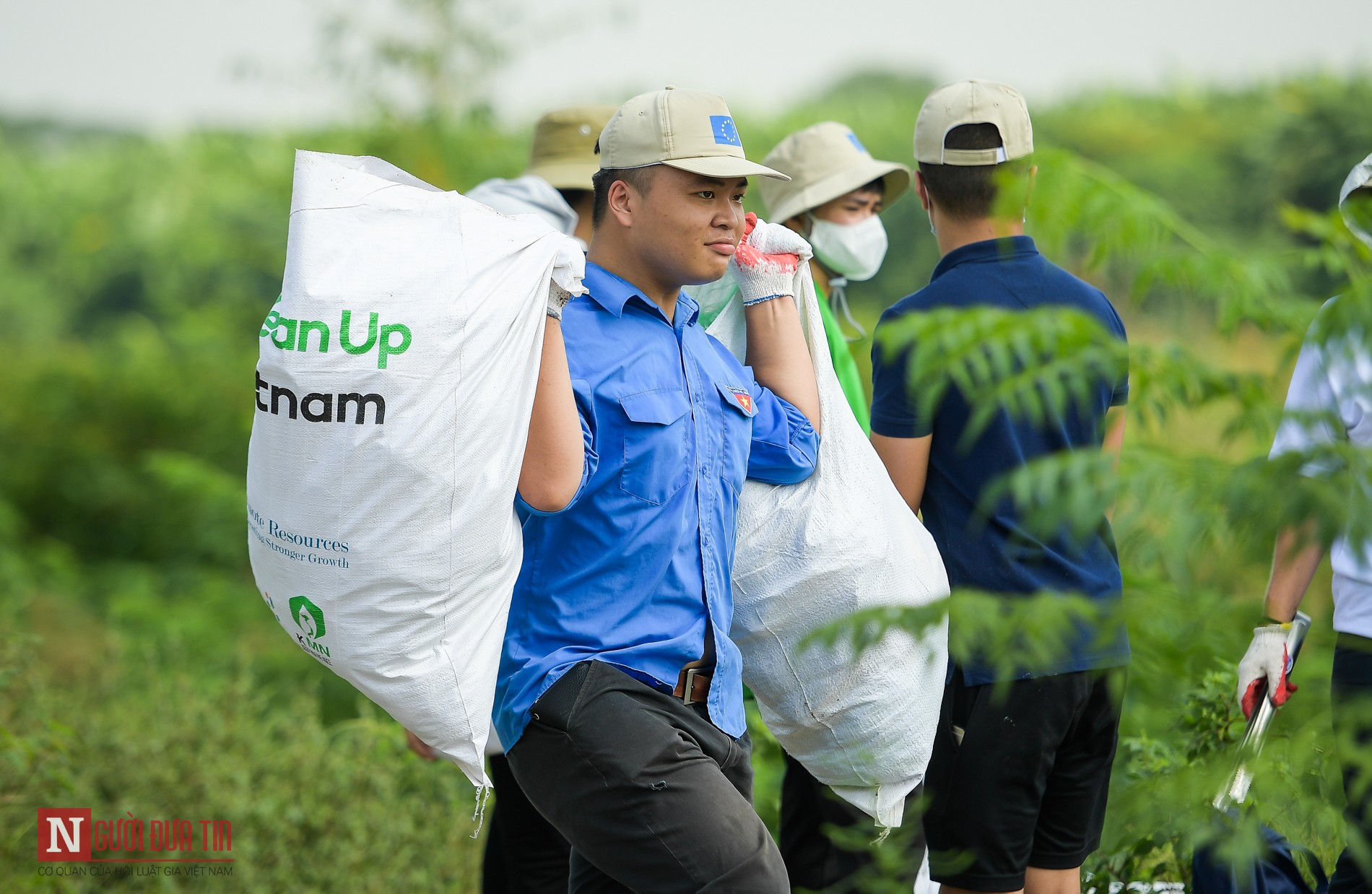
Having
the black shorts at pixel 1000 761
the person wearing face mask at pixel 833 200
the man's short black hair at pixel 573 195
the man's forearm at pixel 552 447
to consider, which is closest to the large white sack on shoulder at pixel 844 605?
the black shorts at pixel 1000 761

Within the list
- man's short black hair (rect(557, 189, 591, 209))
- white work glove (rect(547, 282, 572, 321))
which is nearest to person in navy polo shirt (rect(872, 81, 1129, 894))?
white work glove (rect(547, 282, 572, 321))

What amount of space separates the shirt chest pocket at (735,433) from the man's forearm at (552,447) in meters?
0.33

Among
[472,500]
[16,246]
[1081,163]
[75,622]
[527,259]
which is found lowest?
[75,622]

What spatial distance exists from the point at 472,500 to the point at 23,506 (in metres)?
10.5

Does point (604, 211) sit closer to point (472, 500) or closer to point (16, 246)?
point (472, 500)

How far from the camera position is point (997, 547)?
8.74 ft

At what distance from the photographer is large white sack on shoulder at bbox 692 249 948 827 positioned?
8.51ft

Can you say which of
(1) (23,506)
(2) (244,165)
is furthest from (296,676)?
(2) (244,165)

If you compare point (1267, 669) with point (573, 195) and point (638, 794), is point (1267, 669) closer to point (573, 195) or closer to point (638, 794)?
point (638, 794)

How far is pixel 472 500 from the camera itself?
7.20 ft

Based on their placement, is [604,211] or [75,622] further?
[75,622]

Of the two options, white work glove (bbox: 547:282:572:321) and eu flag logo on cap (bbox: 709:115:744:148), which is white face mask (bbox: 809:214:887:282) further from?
white work glove (bbox: 547:282:572:321)

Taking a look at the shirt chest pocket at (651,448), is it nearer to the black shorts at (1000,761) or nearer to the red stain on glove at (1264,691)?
the black shorts at (1000,761)

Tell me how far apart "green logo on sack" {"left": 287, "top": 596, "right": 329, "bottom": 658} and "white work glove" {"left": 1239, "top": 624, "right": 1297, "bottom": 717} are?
5.95ft
